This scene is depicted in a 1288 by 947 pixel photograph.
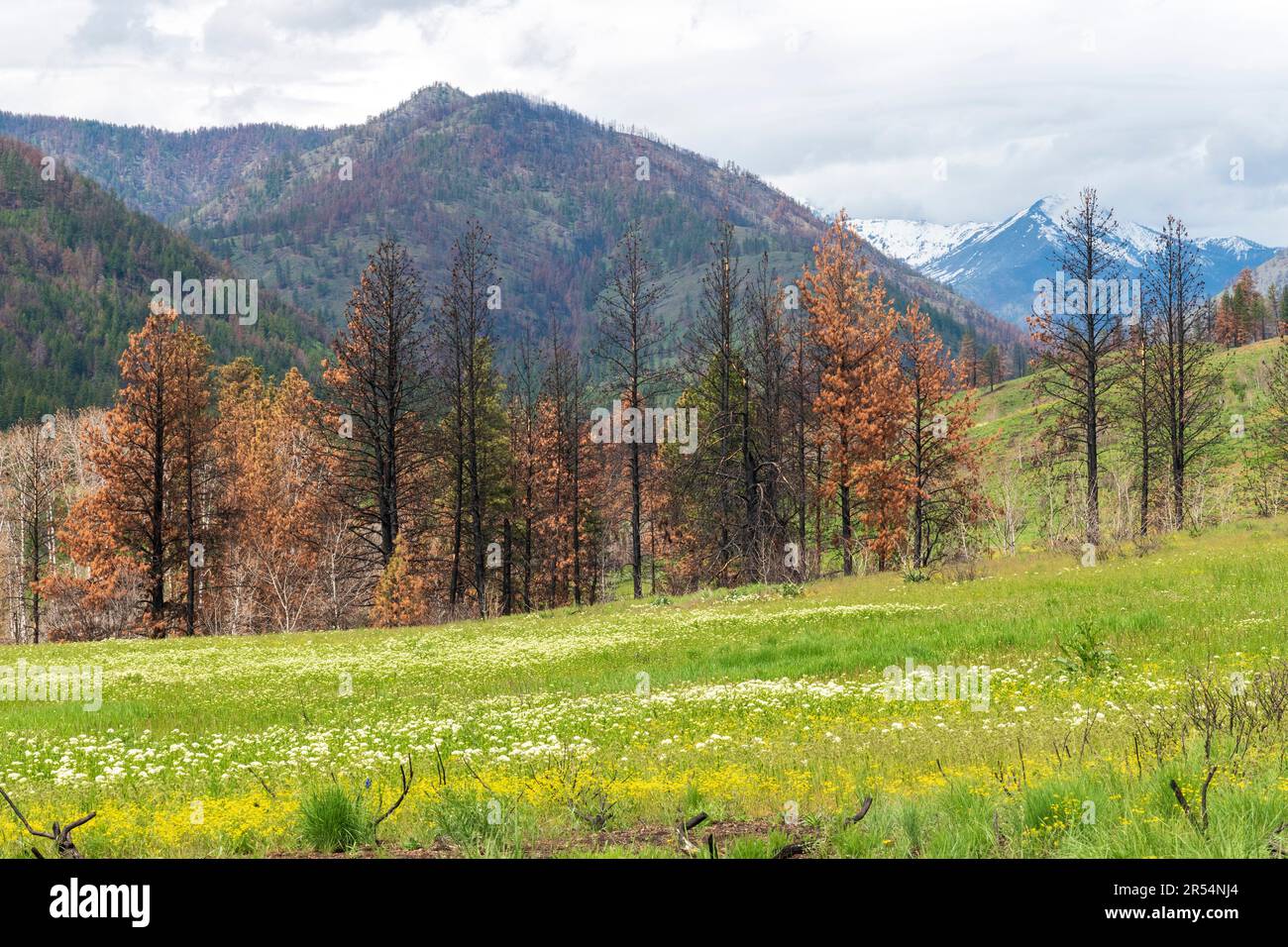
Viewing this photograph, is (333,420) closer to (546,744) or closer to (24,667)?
(24,667)

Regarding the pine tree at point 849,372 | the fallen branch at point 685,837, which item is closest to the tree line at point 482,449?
the pine tree at point 849,372

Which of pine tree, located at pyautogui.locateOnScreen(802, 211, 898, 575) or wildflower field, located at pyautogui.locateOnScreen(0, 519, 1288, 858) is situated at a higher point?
pine tree, located at pyautogui.locateOnScreen(802, 211, 898, 575)

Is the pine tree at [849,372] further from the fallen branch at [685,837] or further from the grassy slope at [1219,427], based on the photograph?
the fallen branch at [685,837]

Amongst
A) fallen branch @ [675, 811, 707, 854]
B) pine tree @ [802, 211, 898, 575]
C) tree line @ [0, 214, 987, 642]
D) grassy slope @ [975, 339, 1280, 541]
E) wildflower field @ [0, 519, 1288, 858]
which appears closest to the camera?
fallen branch @ [675, 811, 707, 854]

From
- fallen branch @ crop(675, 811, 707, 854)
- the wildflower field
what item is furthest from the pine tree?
fallen branch @ crop(675, 811, 707, 854)

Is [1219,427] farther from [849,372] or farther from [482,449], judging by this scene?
[482,449]

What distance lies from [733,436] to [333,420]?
67.8 ft

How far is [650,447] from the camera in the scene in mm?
82375

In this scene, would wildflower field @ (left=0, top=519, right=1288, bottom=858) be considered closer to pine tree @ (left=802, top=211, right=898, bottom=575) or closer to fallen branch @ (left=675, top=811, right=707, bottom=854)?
fallen branch @ (left=675, top=811, right=707, bottom=854)

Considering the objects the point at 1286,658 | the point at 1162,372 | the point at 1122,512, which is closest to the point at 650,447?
the point at 1162,372

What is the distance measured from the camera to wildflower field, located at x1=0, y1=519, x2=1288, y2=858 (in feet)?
19.9

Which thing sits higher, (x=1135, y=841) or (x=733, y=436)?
(x=733, y=436)

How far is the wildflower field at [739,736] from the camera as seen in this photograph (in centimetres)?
607
